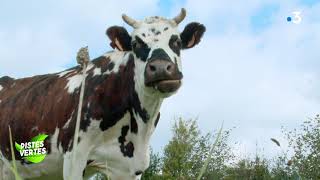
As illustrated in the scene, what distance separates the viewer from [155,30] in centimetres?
707

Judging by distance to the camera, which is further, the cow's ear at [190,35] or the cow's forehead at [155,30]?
the cow's ear at [190,35]

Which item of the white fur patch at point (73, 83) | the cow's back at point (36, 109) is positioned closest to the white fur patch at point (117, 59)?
the white fur patch at point (73, 83)

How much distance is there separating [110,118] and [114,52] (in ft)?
3.53

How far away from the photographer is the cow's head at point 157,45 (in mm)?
6254

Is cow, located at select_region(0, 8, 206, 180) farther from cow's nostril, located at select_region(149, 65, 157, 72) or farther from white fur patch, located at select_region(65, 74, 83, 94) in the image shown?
cow's nostril, located at select_region(149, 65, 157, 72)

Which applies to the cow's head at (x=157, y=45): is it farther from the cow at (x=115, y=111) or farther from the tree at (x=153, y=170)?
the tree at (x=153, y=170)

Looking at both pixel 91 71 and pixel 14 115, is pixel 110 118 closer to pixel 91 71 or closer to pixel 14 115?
pixel 91 71

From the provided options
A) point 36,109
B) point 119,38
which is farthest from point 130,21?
point 36,109

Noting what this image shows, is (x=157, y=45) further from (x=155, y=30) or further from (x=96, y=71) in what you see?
(x=96, y=71)

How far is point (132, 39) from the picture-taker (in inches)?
287

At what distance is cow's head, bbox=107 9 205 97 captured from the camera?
6.25 m

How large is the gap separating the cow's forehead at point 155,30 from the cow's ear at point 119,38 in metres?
0.17

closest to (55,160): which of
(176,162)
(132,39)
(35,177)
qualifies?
(35,177)

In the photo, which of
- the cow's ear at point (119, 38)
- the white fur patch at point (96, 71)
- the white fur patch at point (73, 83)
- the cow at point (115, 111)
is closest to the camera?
the cow at point (115, 111)
